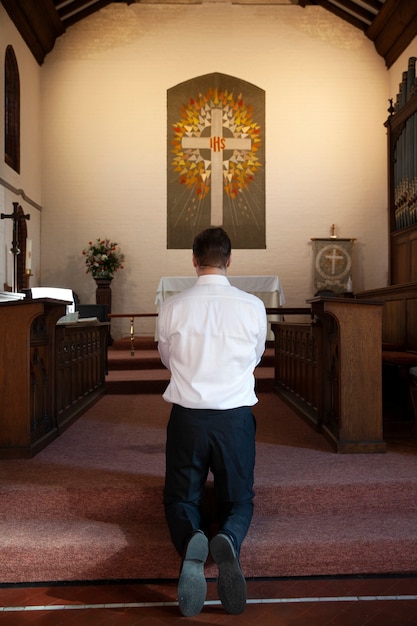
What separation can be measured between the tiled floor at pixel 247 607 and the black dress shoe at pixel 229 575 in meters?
0.09

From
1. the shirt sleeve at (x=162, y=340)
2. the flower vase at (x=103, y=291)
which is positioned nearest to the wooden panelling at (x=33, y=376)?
the shirt sleeve at (x=162, y=340)

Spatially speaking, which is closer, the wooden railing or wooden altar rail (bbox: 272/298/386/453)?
wooden altar rail (bbox: 272/298/386/453)

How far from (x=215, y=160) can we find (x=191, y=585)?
8.93 metres

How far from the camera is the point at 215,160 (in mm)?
10172

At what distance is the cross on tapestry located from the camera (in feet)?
33.3

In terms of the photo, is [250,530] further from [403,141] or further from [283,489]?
[403,141]

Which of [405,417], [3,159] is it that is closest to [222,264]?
[405,417]

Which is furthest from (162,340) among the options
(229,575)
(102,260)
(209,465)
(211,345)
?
(102,260)

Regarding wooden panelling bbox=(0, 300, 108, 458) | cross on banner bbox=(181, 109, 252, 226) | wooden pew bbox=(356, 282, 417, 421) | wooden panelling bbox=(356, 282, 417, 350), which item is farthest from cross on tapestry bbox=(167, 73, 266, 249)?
wooden panelling bbox=(0, 300, 108, 458)

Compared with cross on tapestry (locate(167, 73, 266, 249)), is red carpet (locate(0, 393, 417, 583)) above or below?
below

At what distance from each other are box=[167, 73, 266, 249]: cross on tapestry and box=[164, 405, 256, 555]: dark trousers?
8.07 meters

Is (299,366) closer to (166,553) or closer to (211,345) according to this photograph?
(166,553)

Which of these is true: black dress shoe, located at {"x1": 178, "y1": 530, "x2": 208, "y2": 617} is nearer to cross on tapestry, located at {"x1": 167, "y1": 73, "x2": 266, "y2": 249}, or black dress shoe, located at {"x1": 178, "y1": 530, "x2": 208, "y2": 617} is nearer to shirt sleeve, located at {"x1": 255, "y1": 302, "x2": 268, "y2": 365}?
shirt sleeve, located at {"x1": 255, "y1": 302, "x2": 268, "y2": 365}

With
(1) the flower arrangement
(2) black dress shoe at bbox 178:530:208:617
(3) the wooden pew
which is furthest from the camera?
(1) the flower arrangement
